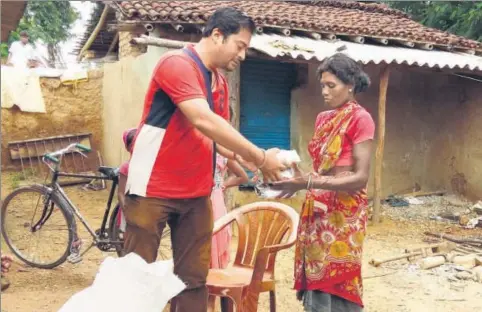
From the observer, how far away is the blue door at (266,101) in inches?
312

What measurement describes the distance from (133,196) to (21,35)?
9188 millimetres

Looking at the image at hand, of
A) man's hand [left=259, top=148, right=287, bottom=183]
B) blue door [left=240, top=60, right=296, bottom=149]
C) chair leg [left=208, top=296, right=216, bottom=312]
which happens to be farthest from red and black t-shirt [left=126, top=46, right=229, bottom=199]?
blue door [left=240, top=60, right=296, bottom=149]

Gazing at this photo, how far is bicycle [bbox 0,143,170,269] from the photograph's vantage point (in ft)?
14.1

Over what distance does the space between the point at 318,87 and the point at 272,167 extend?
6338mm

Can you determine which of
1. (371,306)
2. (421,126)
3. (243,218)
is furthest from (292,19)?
(243,218)

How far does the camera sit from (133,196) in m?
Result: 2.11

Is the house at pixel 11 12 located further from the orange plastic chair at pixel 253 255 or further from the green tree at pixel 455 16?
the green tree at pixel 455 16

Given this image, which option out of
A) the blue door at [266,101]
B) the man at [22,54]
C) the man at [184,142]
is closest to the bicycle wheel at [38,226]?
the man at [184,142]

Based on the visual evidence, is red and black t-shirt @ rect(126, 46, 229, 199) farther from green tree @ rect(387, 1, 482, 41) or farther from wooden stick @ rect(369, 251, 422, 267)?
green tree @ rect(387, 1, 482, 41)

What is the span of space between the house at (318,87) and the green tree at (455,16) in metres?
2.52

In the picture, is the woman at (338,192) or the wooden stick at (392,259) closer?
the woman at (338,192)

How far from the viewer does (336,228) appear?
2350 mm

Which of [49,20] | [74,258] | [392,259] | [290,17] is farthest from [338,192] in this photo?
[49,20]

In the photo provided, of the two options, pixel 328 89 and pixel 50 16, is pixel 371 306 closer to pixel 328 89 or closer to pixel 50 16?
pixel 328 89
